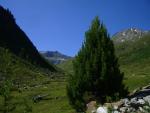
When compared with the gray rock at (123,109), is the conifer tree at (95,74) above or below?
above

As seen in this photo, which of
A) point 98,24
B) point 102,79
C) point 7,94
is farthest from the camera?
point 98,24

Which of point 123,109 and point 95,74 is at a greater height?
point 95,74

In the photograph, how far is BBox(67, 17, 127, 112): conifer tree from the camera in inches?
1732

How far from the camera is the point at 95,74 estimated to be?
145ft

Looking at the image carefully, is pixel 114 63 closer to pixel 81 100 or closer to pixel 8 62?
pixel 81 100

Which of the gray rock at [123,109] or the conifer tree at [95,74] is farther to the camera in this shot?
the conifer tree at [95,74]

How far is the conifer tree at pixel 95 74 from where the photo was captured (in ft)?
144

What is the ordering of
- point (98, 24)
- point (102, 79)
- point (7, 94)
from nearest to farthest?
point (7, 94), point (102, 79), point (98, 24)

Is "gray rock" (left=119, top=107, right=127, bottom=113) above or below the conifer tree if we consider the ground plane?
below

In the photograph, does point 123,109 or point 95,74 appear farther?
A: point 95,74

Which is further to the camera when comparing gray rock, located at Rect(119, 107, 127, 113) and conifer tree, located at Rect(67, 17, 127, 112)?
conifer tree, located at Rect(67, 17, 127, 112)

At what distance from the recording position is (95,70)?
44.0 metres

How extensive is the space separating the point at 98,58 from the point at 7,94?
80.6ft

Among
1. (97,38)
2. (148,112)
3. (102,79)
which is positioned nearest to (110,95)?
(102,79)
